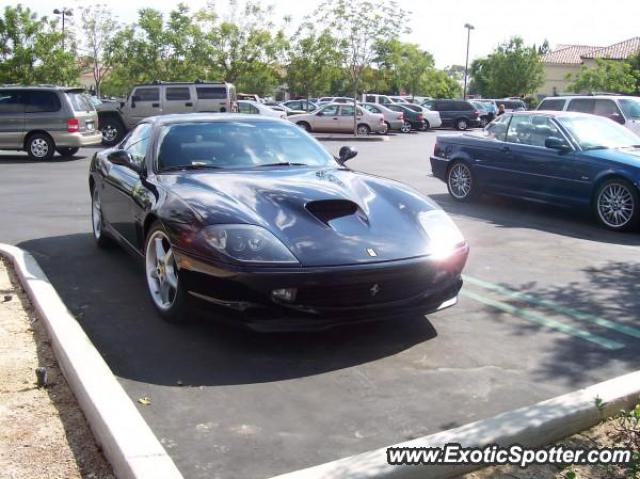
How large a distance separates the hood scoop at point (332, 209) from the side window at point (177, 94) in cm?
1843

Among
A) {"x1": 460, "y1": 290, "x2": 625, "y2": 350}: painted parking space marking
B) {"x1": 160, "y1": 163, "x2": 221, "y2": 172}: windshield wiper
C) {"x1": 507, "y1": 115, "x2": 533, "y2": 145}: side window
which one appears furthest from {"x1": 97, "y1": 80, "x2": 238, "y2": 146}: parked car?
{"x1": 460, "y1": 290, "x2": 625, "y2": 350}: painted parking space marking

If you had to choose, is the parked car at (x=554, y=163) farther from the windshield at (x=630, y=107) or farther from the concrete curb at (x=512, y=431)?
the windshield at (x=630, y=107)

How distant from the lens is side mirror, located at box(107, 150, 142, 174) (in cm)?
581

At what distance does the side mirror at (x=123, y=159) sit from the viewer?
581cm

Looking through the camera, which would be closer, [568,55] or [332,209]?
[332,209]

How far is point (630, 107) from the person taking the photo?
1634cm

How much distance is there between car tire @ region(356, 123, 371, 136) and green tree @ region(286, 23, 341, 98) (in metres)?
3.90

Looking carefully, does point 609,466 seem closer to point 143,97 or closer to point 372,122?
point 143,97

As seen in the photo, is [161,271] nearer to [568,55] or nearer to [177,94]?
[177,94]

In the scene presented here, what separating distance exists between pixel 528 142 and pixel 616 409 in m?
7.15

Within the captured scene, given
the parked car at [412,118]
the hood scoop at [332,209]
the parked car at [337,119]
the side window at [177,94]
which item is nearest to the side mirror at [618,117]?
the side window at [177,94]

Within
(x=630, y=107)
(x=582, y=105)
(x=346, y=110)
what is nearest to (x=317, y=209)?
(x=582, y=105)

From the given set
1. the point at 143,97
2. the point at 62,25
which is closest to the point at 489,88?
the point at 62,25

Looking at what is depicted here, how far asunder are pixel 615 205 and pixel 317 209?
219 inches
